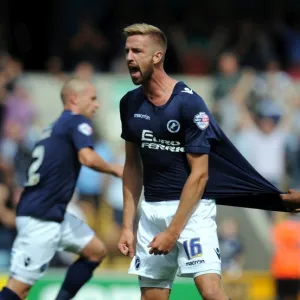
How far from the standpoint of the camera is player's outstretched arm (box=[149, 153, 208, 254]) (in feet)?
24.2

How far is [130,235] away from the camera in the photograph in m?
7.81

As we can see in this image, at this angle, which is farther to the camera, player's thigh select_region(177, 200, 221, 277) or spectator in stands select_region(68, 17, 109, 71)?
spectator in stands select_region(68, 17, 109, 71)

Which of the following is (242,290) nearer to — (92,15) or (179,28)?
(179,28)

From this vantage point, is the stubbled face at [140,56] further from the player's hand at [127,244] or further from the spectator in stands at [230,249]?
the spectator in stands at [230,249]

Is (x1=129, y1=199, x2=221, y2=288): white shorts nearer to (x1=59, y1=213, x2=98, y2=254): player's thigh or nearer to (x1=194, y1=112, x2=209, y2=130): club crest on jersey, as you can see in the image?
(x1=194, y1=112, x2=209, y2=130): club crest on jersey

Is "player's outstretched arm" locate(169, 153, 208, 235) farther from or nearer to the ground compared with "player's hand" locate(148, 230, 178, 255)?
farther from the ground

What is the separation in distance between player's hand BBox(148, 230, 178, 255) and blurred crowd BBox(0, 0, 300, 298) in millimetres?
5757

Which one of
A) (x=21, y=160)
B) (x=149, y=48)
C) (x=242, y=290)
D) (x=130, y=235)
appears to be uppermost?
(x=149, y=48)

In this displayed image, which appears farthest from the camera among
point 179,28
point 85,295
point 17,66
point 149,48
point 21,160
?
point 179,28

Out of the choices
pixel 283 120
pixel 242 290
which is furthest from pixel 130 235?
pixel 283 120

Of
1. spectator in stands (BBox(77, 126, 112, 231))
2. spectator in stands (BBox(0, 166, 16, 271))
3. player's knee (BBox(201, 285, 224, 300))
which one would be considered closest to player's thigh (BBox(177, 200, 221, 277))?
player's knee (BBox(201, 285, 224, 300))

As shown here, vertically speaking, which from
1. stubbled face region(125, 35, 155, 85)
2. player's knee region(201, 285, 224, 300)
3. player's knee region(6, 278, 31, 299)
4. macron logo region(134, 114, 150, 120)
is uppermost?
stubbled face region(125, 35, 155, 85)

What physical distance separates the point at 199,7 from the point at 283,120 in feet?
13.6

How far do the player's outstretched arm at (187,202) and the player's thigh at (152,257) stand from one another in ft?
0.97
